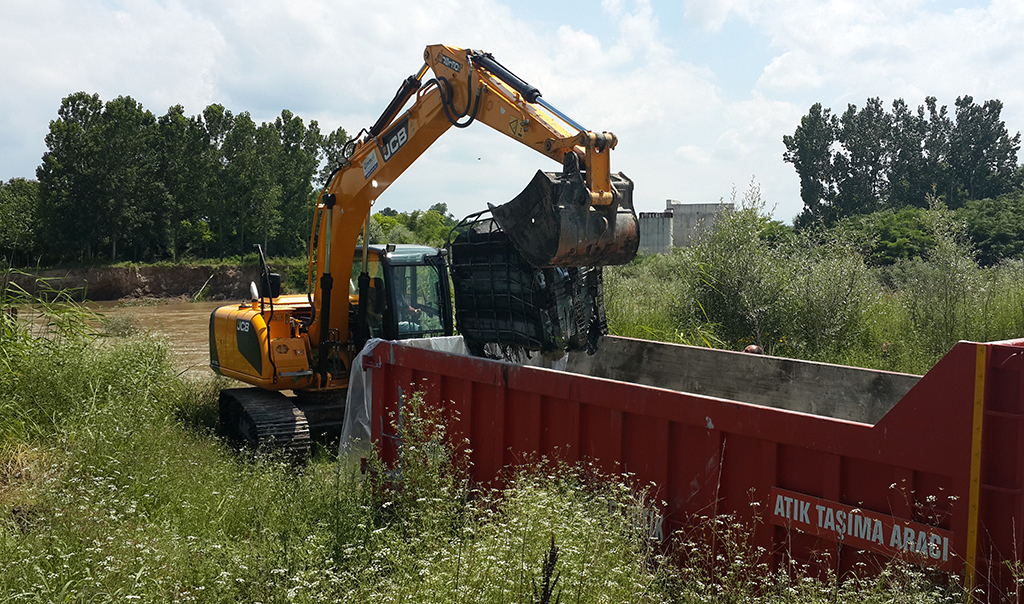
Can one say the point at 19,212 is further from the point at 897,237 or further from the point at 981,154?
the point at 981,154

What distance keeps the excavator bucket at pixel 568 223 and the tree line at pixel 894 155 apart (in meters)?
48.7

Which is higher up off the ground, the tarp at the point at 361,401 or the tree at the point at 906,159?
the tree at the point at 906,159

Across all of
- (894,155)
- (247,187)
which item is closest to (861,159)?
(894,155)

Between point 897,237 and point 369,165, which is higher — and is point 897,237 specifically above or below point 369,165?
above

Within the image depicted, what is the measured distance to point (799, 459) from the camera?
3.95 meters

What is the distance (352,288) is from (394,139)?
2.22 metres

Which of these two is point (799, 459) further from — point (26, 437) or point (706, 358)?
point (26, 437)

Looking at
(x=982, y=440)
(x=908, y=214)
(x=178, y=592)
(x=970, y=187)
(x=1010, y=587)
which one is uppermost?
(x=970, y=187)

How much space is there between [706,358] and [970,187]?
5335cm

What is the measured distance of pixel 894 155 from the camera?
5241 cm

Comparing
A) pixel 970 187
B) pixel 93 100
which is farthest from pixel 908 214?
pixel 93 100

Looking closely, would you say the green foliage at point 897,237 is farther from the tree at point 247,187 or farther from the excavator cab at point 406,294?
the tree at point 247,187

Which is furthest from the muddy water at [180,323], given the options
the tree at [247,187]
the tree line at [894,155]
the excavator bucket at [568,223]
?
the tree line at [894,155]

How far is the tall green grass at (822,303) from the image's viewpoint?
37.6 ft
